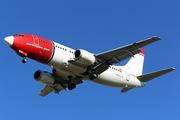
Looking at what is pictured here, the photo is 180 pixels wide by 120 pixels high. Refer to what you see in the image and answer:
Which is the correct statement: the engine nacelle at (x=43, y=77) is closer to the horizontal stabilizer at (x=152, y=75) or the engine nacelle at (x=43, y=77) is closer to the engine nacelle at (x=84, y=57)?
the engine nacelle at (x=84, y=57)

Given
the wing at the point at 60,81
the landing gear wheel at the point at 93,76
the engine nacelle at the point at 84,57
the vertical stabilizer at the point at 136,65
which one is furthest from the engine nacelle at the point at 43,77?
the vertical stabilizer at the point at 136,65

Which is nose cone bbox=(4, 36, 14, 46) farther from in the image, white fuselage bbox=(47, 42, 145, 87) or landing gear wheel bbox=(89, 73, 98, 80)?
landing gear wheel bbox=(89, 73, 98, 80)

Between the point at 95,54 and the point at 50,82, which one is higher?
the point at 95,54

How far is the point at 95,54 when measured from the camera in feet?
90.3

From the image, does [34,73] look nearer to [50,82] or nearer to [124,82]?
[50,82]

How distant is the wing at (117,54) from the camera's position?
25.2m

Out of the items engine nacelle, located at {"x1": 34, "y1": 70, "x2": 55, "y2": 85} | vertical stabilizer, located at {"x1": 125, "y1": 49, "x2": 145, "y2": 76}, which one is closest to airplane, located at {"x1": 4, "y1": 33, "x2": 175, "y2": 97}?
engine nacelle, located at {"x1": 34, "y1": 70, "x2": 55, "y2": 85}

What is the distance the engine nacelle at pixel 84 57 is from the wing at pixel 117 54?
1.03 m

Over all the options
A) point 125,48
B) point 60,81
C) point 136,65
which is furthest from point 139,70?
point 60,81

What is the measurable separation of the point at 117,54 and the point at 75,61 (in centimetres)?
480

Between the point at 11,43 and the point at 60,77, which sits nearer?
the point at 11,43

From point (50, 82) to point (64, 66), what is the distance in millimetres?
5650

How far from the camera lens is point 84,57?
25922 mm

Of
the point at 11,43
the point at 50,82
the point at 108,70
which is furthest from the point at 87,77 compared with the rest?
the point at 11,43
